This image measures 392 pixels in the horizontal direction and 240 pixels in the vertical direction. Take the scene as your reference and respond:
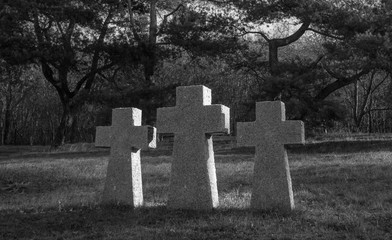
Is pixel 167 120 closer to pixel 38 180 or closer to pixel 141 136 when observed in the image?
pixel 141 136

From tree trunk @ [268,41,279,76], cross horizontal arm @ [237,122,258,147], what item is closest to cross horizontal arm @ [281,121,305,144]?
cross horizontal arm @ [237,122,258,147]

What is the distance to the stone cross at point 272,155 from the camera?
6.80 meters

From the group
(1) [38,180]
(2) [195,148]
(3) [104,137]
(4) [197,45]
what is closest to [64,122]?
(4) [197,45]

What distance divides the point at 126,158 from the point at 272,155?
2.09m

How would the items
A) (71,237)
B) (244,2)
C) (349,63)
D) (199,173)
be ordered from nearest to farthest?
(71,237), (199,173), (349,63), (244,2)

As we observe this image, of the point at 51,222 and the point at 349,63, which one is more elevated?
the point at 349,63

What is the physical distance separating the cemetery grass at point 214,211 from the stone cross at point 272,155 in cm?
22

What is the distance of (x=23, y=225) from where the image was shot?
21.3 ft

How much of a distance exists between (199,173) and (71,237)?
1.97 m

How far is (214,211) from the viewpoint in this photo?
6898 mm

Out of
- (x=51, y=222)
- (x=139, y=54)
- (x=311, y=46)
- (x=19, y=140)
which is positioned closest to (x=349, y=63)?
(x=139, y=54)

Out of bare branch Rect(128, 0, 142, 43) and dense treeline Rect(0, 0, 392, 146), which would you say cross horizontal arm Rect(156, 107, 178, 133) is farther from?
bare branch Rect(128, 0, 142, 43)

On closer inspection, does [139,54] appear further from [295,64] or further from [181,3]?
[295,64]

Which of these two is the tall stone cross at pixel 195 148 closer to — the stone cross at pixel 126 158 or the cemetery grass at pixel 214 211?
the cemetery grass at pixel 214 211
